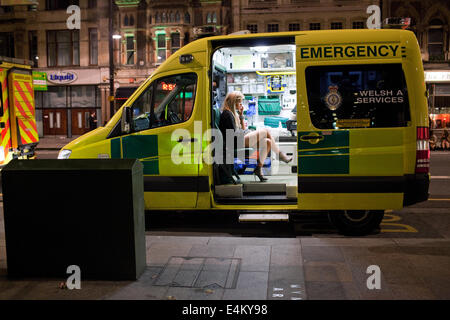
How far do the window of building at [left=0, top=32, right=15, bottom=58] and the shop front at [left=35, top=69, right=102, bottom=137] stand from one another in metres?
3.31

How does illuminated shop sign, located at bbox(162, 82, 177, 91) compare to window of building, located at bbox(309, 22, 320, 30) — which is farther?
window of building, located at bbox(309, 22, 320, 30)

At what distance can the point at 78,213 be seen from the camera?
441 centimetres

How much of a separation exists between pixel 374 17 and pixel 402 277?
80.9ft

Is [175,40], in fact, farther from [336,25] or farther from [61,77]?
[336,25]

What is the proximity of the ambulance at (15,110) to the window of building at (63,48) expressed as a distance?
2021 cm

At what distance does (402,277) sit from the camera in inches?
179

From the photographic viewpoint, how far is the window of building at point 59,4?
29922 mm

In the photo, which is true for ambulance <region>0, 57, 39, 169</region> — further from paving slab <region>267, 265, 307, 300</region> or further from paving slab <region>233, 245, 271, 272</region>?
paving slab <region>267, 265, 307, 300</region>

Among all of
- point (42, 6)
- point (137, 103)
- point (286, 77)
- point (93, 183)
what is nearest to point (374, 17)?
point (286, 77)

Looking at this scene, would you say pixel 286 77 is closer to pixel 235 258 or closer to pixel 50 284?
pixel 235 258

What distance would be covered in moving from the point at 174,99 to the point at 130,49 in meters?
24.0

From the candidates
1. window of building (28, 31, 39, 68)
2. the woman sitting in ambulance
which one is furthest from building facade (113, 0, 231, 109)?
the woman sitting in ambulance

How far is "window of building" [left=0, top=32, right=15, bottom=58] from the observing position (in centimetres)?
3055

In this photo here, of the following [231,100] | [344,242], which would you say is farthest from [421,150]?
[231,100]
